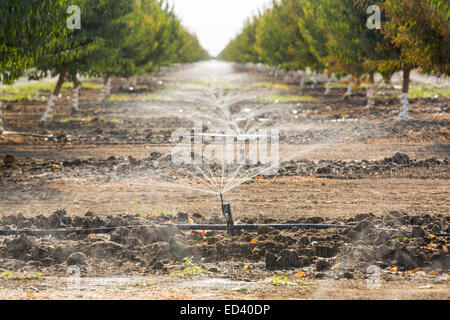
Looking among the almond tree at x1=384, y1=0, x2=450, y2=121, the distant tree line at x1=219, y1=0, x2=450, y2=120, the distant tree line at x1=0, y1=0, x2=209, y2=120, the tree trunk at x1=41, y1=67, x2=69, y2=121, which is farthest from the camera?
the tree trunk at x1=41, y1=67, x2=69, y2=121

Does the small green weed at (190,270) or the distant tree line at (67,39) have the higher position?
the distant tree line at (67,39)

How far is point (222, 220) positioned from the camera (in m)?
7.49

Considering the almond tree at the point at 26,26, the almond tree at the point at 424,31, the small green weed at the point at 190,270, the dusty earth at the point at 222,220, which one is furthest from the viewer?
the almond tree at the point at 424,31

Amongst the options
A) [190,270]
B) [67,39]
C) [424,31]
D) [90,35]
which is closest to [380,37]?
[424,31]

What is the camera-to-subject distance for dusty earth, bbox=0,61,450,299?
17.1ft

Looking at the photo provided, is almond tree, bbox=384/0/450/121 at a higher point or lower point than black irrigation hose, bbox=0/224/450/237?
higher

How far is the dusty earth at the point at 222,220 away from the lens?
5207mm

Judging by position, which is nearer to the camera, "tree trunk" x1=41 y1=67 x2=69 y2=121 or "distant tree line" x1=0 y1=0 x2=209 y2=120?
"distant tree line" x1=0 y1=0 x2=209 y2=120

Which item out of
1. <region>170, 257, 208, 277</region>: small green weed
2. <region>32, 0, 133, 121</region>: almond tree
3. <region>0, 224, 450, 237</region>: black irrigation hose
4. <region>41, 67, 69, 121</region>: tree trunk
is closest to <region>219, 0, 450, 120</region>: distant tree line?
<region>0, 224, 450, 237</region>: black irrigation hose

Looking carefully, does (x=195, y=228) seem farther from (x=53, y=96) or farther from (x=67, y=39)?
(x=53, y=96)

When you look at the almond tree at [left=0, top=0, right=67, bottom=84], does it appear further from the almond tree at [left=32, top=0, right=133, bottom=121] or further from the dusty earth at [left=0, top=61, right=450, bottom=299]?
the almond tree at [left=32, top=0, right=133, bottom=121]

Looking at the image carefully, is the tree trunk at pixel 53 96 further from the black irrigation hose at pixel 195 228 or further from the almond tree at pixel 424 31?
the black irrigation hose at pixel 195 228

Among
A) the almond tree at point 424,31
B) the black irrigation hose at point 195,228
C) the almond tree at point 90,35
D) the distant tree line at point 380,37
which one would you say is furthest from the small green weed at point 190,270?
the almond tree at point 90,35
